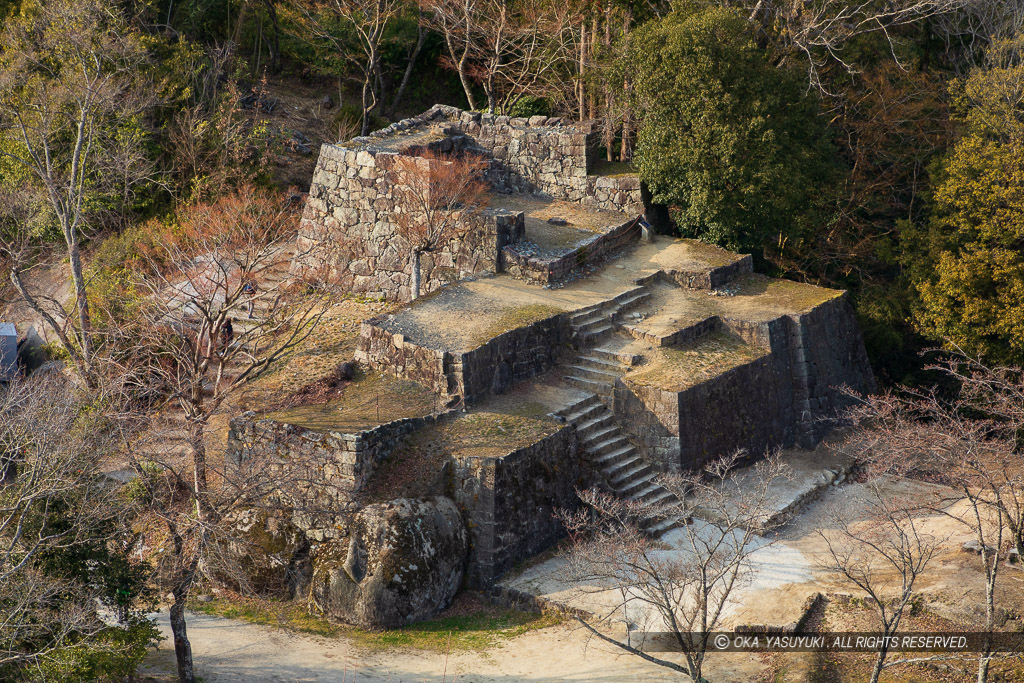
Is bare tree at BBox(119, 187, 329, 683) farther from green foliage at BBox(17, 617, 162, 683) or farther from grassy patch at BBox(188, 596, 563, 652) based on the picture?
grassy patch at BBox(188, 596, 563, 652)

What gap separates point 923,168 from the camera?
28.3m

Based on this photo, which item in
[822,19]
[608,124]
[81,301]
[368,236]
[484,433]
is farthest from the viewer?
[608,124]

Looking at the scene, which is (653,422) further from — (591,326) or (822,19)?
(822,19)

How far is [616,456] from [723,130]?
838 cm

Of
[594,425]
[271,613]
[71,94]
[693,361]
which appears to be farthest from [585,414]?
[71,94]

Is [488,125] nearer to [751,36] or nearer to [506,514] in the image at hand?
[751,36]

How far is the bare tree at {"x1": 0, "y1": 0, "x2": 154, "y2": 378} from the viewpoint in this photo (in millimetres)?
26609

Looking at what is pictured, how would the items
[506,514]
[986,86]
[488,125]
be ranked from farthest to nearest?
[488,125]
[986,86]
[506,514]

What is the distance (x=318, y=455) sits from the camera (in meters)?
20.0

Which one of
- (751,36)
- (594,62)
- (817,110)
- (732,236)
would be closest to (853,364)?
(732,236)

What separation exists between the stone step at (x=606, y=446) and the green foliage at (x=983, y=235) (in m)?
7.95

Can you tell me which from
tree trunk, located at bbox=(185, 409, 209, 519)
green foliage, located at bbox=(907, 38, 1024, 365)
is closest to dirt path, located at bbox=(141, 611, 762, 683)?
tree trunk, located at bbox=(185, 409, 209, 519)

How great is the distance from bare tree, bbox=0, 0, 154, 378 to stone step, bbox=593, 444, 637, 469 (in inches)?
462

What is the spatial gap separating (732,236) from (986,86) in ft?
20.6
